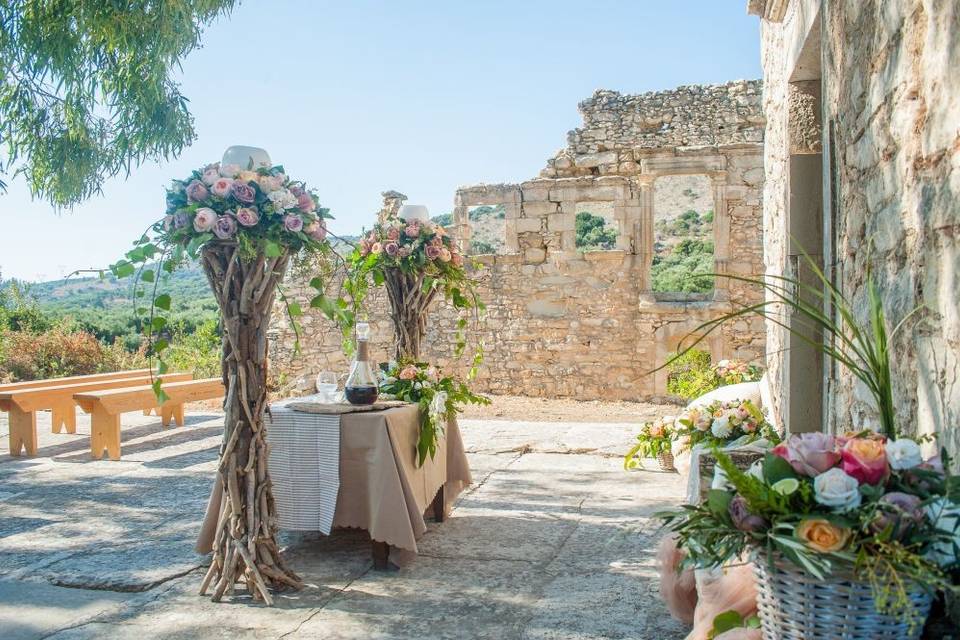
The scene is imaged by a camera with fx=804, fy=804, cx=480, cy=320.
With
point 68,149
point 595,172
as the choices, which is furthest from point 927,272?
point 595,172

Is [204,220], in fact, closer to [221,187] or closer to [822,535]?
[221,187]

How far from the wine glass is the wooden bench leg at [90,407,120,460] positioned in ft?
10.7

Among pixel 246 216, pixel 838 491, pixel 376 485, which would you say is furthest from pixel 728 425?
pixel 838 491

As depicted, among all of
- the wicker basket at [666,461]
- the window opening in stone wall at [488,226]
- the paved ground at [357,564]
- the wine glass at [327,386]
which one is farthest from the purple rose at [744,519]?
the window opening in stone wall at [488,226]

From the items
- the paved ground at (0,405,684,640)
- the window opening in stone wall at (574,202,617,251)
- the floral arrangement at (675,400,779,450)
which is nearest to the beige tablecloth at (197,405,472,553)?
the paved ground at (0,405,684,640)

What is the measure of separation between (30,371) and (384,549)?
993 cm

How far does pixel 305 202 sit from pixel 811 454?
99.2 inches

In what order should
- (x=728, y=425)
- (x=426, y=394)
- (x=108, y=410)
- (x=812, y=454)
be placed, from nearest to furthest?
(x=812, y=454), (x=426, y=394), (x=728, y=425), (x=108, y=410)

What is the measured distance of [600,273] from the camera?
456 inches

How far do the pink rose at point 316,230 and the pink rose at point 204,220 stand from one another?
395mm

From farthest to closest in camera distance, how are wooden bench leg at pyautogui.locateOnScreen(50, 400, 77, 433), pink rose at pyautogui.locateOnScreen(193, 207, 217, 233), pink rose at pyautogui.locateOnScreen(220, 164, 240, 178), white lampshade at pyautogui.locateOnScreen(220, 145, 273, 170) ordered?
wooden bench leg at pyautogui.locateOnScreen(50, 400, 77, 433)
white lampshade at pyautogui.locateOnScreen(220, 145, 273, 170)
pink rose at pyautogui.locateOnScreen(220, 164, 240, 178)
pink rose at pyautogui.locateOnScreen(193, 207, 217, 233)

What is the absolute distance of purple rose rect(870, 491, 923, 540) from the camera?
1375 millimetres

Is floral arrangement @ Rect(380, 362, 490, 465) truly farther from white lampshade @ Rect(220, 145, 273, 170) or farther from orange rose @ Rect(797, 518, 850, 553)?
orange rose @ Rect(797, 518, 850, 553)

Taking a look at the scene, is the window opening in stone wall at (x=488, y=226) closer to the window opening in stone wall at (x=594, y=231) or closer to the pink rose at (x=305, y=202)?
the window opening in stone wall at (x=594, y=231)
